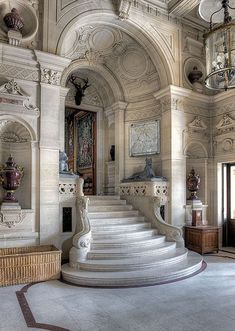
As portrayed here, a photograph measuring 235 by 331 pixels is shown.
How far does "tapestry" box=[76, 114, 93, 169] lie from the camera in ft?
32.1

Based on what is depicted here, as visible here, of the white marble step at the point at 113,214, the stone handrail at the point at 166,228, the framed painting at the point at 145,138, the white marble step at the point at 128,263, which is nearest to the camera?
the white marble step at the point at 128,263

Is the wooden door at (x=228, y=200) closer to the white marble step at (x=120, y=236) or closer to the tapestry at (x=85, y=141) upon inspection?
the white marble step at (x=120, y=236)

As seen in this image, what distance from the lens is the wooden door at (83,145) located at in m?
9.59

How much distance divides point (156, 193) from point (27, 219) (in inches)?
127

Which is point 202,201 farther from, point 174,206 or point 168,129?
point 168,129

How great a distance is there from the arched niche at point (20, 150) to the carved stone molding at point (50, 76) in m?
1.06

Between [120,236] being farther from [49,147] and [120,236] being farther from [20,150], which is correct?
[20,150]

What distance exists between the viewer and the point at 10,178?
530 cm

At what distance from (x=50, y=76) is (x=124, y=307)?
453 centimetres

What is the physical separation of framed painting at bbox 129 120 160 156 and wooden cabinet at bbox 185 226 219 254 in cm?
234

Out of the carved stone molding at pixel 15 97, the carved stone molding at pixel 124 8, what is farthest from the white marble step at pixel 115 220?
the carved stone molding at pixel 124 8

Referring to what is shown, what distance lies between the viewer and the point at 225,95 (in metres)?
7.86

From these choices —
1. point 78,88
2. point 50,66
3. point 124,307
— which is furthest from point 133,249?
point 78,88

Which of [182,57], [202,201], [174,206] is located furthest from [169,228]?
[182,57]
